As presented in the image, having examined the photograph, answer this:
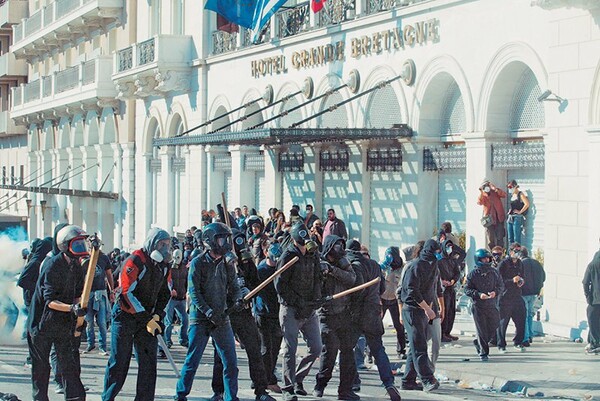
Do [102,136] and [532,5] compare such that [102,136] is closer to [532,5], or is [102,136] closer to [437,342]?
[532,5]

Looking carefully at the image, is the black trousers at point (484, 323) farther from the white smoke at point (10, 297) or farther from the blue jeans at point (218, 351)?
the white smoke at point (10, 297)

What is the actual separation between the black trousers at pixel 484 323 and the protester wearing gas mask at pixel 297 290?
351 cm

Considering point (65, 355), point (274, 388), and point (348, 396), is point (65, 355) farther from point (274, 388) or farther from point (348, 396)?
point (348, 396)

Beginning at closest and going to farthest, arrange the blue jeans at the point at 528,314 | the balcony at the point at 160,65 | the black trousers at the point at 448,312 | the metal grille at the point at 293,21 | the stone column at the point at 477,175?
the blue jeans at the point at 528,314
the black trousers at the point at 448,312
the stone column at the point at 477,175
the metal grille at the point at 293,21
the balcony at the point at 160,65

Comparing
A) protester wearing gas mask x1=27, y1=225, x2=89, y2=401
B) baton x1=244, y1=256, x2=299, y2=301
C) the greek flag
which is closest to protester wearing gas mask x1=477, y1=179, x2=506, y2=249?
the greek flag

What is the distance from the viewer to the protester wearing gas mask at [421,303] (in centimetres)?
1364

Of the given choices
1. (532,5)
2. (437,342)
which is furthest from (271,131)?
(437,342)

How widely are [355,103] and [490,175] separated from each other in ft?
16.1

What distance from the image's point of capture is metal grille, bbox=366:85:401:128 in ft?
79.1

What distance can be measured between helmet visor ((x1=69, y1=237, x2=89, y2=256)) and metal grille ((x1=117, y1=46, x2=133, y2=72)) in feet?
82.7

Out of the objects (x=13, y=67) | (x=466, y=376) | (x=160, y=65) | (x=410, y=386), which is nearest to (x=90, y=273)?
(x=410, y=386)

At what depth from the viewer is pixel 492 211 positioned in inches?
812

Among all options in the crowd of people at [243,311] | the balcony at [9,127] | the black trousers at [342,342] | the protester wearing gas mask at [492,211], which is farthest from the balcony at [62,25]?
the black trousers at [342,342]

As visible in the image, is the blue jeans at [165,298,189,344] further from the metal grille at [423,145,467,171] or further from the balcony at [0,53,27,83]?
the balcony at [0,53,27,83]
